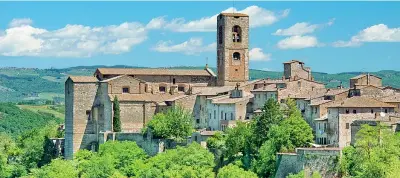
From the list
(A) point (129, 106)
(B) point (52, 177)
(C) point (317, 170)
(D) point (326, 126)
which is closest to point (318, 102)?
(D) point (326, 126)

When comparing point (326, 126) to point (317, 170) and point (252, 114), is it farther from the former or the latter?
point (252, 114)

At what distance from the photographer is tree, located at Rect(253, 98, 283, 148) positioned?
56.3 m

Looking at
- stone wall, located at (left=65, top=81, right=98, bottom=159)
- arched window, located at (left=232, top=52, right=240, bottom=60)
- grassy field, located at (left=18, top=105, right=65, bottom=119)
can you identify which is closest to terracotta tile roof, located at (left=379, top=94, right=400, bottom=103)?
arched window, located at (left=232, top=52, right=240, bottom=60)

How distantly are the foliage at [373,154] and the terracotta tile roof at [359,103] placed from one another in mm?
3796

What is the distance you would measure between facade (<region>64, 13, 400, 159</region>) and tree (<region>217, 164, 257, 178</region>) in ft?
17.4

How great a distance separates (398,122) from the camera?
53.7 metres

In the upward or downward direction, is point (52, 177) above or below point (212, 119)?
below

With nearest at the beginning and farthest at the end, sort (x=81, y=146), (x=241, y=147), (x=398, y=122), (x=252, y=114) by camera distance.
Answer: (x=398, y=122)
(x=241, y=147)
(x=252, y=114)
(x=81, y=146)

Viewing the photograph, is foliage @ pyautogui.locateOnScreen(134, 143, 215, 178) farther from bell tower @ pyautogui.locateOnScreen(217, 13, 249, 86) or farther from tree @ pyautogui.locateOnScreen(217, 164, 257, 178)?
bell tower @ pyautogui.locateOnScreen(217, 13, 249, 86)

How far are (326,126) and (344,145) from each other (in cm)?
225

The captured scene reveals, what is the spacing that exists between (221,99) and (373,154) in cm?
2072

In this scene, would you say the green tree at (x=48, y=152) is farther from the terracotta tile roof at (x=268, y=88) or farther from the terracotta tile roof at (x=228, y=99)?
the terracotta tile roof at (x=268, y=88)

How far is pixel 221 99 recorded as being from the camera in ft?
221

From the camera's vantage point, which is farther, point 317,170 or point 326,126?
point 326,126
